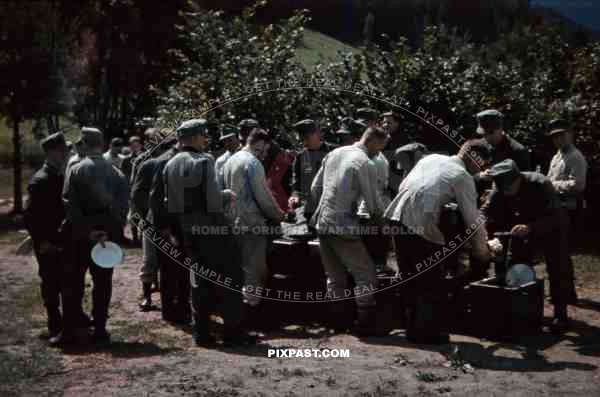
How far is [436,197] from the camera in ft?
24.0

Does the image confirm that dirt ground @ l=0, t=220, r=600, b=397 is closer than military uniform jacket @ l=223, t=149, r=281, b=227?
Yes

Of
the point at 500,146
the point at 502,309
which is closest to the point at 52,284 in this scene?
the point at 502,309

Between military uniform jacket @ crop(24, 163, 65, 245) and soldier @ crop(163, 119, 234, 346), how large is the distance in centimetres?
116

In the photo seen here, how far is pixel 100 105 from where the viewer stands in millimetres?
22391

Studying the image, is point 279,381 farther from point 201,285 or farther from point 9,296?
Answer: point 9,296

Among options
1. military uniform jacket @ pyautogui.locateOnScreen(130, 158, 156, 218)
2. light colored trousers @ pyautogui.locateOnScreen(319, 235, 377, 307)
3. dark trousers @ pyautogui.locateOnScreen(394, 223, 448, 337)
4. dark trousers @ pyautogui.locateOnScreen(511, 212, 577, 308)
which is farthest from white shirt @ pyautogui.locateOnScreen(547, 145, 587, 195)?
military uniform jacket @ pyautogui.locateOnScreen(130, 158, 156, 218)

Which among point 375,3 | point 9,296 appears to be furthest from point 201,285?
point 375,3

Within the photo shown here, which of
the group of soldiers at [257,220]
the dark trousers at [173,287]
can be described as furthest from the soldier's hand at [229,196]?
the dark trousers at [173,287]

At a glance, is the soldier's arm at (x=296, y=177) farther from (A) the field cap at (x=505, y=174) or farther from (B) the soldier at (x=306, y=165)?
(A) the field cap at (x=505, y=174)

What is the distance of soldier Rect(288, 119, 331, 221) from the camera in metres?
9.30

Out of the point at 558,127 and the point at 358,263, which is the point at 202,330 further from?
the point at 558,127

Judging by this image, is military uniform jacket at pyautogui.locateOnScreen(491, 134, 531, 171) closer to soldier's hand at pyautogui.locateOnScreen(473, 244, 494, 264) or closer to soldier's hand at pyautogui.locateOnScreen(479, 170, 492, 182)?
soldier's hand at pyautogui.locateOnScreen(479, 170, 492, 182)

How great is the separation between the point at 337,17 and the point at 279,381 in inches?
747

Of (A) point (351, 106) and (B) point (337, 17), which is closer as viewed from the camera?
(A) point (351, 106)
